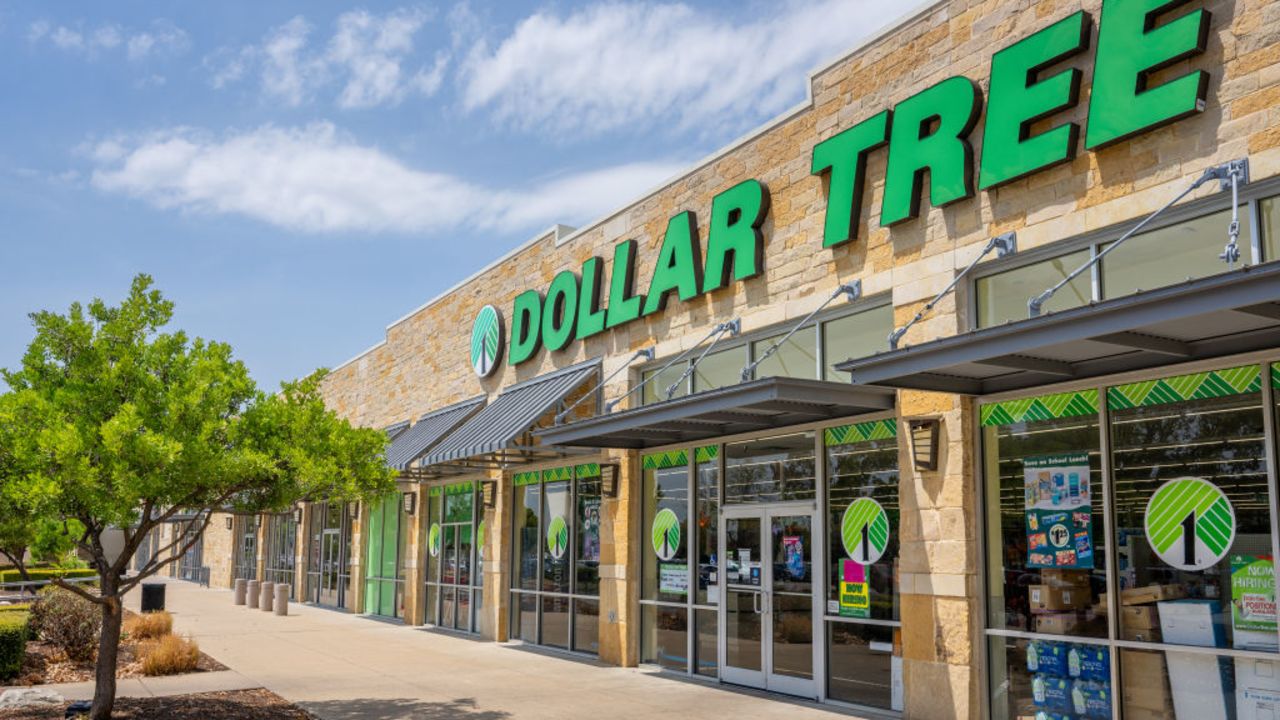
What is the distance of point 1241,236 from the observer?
26.5ft

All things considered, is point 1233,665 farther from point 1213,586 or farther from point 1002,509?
point 1002,509

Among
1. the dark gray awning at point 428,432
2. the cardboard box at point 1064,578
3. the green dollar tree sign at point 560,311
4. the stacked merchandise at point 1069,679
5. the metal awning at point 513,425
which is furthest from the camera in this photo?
the dark gray awning at point 428,432

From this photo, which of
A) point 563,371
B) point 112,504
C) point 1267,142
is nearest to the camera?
point 1267,142

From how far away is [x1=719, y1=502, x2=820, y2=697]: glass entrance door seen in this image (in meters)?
11.9

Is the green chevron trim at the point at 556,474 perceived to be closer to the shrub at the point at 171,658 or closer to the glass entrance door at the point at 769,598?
the glass entrance door at the point at 769,598

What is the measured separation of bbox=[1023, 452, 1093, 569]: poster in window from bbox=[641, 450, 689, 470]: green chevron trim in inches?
218

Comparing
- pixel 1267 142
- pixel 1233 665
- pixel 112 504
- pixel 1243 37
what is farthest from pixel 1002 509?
pixel 112 504

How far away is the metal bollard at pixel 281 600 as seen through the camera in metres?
24.9

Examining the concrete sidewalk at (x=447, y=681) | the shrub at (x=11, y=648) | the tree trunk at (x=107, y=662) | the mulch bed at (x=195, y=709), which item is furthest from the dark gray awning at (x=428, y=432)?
the tree trunk at (x=107, y=662)

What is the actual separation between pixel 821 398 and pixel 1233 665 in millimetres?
4106

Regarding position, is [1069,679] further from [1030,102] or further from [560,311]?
[560,311]

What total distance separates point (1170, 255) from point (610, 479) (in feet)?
28.2

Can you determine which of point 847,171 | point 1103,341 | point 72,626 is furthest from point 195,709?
point 1103,341

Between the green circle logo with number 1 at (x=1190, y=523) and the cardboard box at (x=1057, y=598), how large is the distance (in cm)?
81
